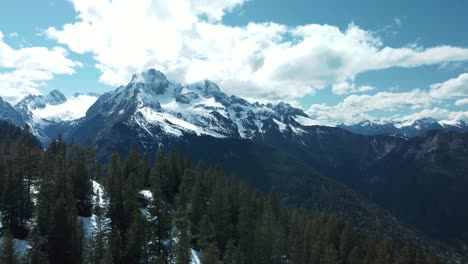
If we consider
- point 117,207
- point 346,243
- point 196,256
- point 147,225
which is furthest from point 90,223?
Result: point 346,243

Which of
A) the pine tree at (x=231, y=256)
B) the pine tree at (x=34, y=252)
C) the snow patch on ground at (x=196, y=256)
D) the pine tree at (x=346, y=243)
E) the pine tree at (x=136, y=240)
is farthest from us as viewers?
the pine tree at (x=346, y=243)

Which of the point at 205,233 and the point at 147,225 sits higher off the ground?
the point at 147,225

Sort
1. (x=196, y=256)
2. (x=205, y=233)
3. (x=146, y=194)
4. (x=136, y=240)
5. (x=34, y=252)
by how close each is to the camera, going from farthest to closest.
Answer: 1. (x=146, y=194)
2. (x=196, y=256)
3. (x=205, y=233)
4. (x=136, y=240)
5. (x=34, y=252)

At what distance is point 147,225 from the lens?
277ft

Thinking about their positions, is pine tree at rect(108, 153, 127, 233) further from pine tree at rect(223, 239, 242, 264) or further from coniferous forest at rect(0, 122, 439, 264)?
pine tree at rect(223, 239, 242, 264)

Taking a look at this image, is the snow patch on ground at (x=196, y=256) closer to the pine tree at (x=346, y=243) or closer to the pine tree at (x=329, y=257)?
the pine tree at (x=329, y=257)

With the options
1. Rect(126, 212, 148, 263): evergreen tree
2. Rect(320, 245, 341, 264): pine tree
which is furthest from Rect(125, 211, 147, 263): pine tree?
Rect(320, 245, 341, 264): pine tree

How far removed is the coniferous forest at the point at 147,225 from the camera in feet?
253

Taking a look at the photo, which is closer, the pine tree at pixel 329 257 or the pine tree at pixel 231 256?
the pine tree at pixel 231 256

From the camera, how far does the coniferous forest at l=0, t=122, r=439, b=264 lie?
77.2m

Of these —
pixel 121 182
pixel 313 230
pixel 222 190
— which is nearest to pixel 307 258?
pixel 313 230

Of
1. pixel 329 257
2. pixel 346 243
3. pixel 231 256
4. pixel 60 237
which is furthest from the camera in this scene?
pixel 346 243

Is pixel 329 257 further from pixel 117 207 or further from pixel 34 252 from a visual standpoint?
pixel 34 252

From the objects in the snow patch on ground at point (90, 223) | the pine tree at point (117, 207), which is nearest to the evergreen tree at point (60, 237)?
the pine tree at point (117, 207)
